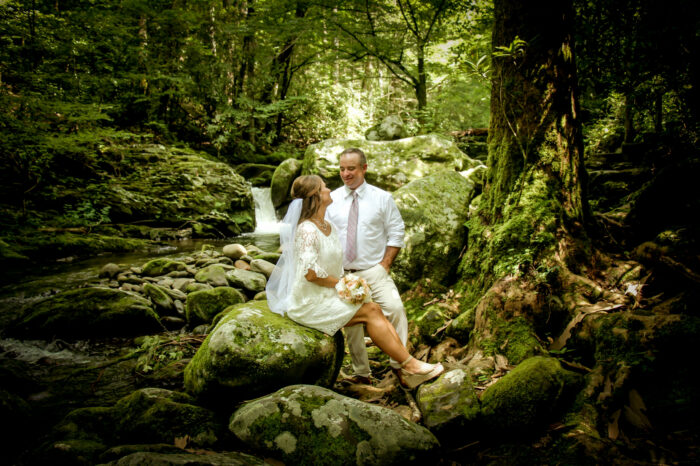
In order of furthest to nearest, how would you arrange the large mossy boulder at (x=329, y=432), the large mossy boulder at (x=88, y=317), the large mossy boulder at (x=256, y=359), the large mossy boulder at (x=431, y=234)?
the large mossy boulder at (x=88, y=317)
the large mossy boulder at (x=431, y=234)
the large mossy boulder at (x=256, y=359)
the large mossy boulder at (x=329, y=432)

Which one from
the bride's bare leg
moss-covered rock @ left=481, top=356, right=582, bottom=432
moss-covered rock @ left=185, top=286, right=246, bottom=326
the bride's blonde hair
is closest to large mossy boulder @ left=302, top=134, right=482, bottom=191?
moss-covered rock @ left=185, top=286, right=246, bottom=326

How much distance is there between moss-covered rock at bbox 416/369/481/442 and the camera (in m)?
2.65

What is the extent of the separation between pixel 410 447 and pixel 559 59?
3840 millimetres

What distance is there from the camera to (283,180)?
1345 cm

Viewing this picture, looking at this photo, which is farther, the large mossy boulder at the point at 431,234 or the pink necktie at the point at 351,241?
Answer: the large mossy boulder at the point at 431,234

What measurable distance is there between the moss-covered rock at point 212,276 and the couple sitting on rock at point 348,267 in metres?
3.61

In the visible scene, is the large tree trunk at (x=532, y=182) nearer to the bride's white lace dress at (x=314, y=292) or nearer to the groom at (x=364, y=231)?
the groom at (x=364, y=231)

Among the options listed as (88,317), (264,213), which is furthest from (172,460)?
(264,213)

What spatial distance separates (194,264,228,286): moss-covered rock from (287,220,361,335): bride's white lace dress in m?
4.02

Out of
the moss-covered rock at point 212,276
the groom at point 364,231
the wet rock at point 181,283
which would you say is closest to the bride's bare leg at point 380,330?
the groom at point 364,231

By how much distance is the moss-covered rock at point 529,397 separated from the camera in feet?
8.04

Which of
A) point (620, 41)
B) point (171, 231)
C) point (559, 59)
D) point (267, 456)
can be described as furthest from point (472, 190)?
point (171, 231)

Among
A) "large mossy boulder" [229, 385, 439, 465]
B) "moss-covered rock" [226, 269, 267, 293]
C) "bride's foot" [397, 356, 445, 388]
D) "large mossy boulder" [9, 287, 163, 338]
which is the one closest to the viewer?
"large mossy boulder" [229, 385, 439, 465]

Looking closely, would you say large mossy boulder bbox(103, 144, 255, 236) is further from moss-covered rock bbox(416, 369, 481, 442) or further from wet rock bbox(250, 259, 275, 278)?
moss-covered rock bbox(416, 369, 481, 442)
